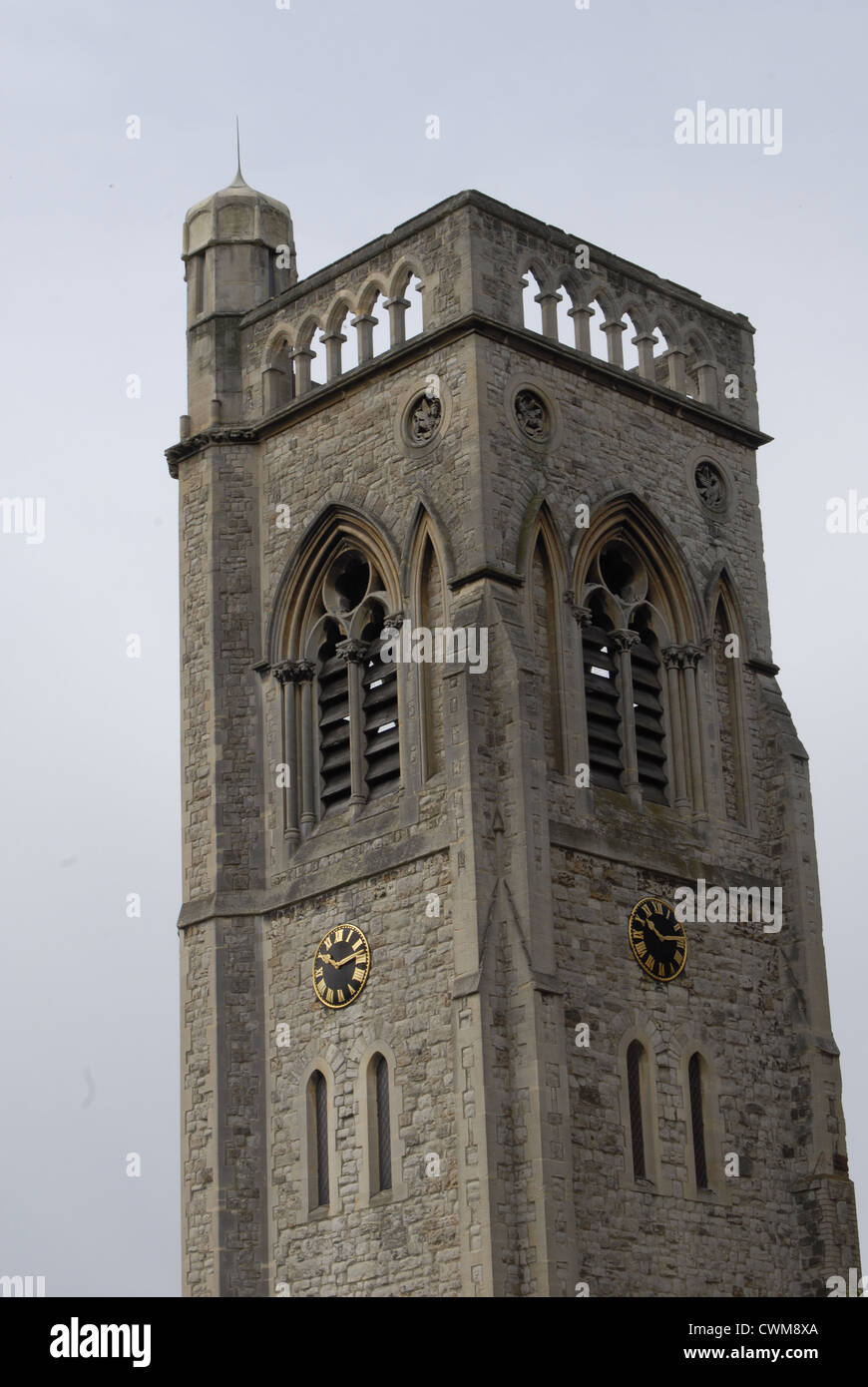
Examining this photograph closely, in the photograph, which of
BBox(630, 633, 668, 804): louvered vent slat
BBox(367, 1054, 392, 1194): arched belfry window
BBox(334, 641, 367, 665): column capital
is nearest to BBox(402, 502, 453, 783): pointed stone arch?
BBox(334, 641, 367, 665): column capital

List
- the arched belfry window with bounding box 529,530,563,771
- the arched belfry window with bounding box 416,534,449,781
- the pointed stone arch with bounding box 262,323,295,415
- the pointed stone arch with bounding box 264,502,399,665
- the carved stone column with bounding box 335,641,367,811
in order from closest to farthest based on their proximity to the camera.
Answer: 1. the arched belfry window with bounding box 416,534,449,781
2. the arched belfry window with bounding box 529,530,563,771
3. the carved stone column with bounding box 335,641,367,811
4. the pointed stone arch with bounding box 264,502,399,665
5. the pointed stone arch with bounding box 262,323,295,415

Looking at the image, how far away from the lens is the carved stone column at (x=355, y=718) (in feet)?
137

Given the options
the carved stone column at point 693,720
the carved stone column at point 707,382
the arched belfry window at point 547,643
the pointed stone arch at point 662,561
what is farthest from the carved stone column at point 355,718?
the carved stone column at point 707,382

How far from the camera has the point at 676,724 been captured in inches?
1709

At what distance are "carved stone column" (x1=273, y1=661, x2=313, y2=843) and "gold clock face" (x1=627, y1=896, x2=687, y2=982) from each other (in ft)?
17.2

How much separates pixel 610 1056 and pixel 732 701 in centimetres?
727

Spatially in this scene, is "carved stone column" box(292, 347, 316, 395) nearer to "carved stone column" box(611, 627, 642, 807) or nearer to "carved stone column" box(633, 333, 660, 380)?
"carved stone column" box(633, 333, 660, 380)

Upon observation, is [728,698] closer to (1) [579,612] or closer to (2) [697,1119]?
(1) [579,612]

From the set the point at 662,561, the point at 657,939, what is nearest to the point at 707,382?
the point at 662,561

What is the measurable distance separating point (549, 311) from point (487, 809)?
28.1 feet

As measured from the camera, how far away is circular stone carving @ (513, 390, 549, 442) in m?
42.2

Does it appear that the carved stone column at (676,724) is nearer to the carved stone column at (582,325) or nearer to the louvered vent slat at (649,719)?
the louvered vent slat at (649,719)

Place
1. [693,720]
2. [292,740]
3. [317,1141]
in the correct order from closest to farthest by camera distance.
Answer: [317,1141] < [292,740] < [693,720]

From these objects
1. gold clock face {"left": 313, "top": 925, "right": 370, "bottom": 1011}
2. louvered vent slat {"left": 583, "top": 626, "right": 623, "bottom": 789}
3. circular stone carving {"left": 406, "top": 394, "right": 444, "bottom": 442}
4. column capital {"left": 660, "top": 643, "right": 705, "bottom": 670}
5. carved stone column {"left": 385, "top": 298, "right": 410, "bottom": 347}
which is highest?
carved stone column {"left": 385, "top": 298, "right": 410, "bottom": 347}
